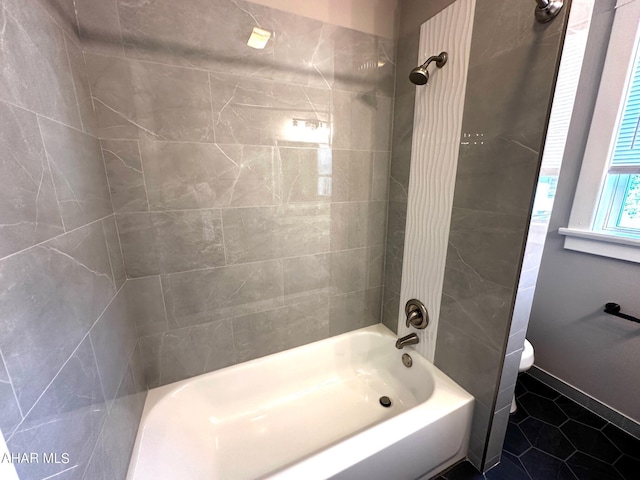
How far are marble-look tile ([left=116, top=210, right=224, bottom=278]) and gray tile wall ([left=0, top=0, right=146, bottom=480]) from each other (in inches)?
6.2

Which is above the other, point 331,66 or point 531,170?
point 331,66

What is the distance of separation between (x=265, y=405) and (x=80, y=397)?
1.08 meters

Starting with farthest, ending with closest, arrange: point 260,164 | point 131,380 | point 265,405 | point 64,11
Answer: point 265,405 → point 260,164 → point 131,380 → point 64,11

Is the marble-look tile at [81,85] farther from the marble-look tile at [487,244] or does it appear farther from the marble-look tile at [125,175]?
the marble-look tile at [487,244]

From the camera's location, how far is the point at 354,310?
169 cm

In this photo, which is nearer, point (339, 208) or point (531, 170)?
point (531, 170)

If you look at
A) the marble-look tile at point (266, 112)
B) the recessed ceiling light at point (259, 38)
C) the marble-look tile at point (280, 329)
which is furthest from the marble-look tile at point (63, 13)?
the marble-look tile at point (280, 329)

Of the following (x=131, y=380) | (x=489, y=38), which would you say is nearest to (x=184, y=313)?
(x=131, y=380)

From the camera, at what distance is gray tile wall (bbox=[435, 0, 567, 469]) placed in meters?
0.85

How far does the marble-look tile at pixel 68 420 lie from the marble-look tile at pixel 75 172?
38 cm

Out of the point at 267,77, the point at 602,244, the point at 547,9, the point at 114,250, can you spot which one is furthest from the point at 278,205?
the point at 602,244

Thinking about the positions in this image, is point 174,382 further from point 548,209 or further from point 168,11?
point 548,209

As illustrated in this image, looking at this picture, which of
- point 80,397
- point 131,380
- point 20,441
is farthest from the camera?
point 131,380

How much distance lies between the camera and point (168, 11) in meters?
0.99
